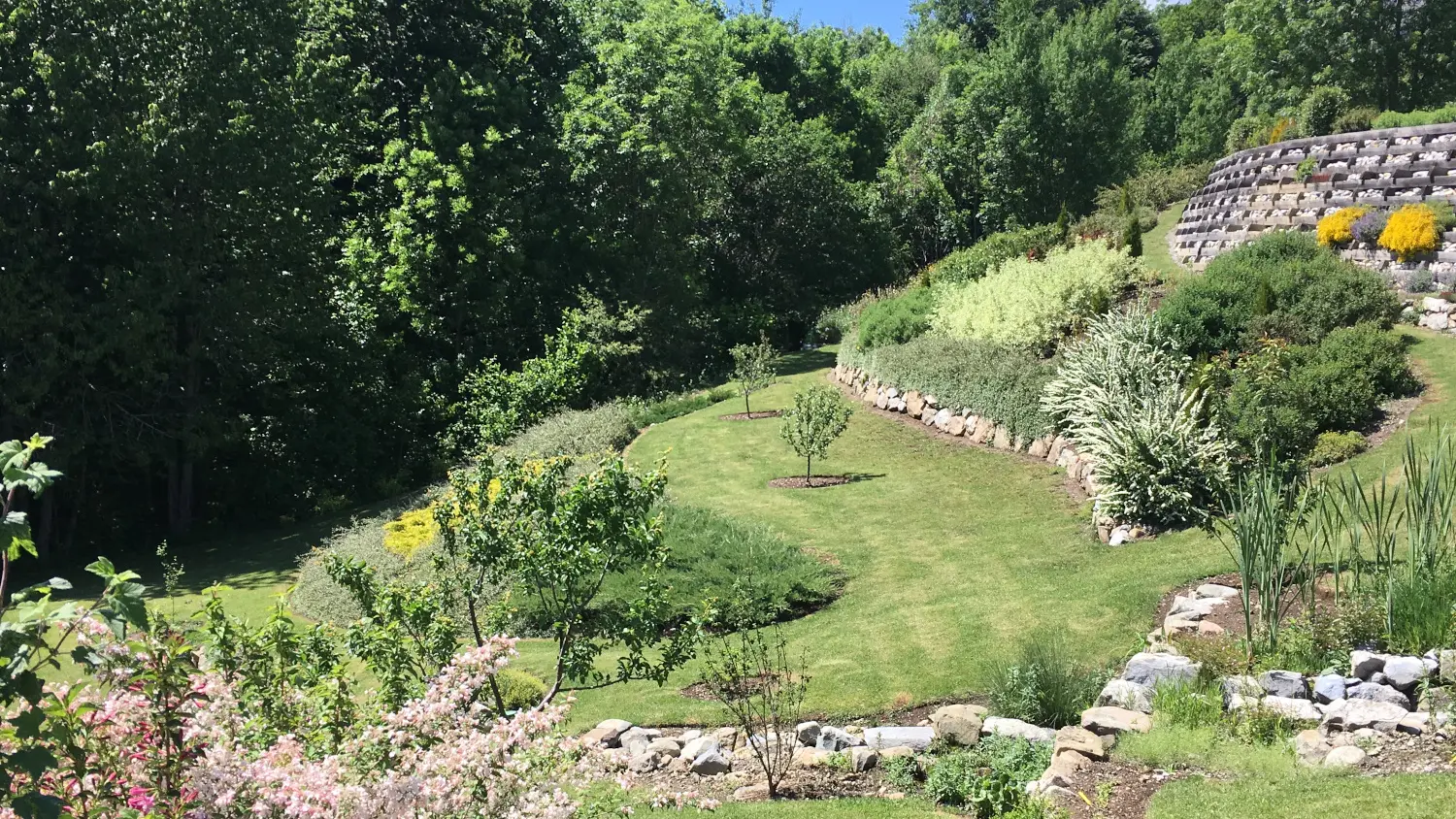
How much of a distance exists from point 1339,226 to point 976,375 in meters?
8.42

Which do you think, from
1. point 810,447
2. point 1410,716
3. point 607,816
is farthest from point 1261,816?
point 810,447

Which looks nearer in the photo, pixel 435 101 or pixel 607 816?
pixel 607 816

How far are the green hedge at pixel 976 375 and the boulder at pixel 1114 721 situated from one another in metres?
8.29

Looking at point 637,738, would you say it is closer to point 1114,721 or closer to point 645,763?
point 645,763

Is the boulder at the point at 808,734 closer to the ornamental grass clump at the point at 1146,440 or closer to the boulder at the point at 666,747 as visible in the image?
the boulder at the point at 666,747

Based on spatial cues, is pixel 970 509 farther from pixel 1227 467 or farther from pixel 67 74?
pixel 67 74

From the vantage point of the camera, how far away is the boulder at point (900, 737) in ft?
23.4

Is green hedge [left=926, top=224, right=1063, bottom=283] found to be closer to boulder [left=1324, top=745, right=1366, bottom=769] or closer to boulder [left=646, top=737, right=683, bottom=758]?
boulder [left=646, top=737, right=683, bottom=758]

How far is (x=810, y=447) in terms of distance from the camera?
603 inches

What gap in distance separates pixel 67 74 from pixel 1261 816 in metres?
18.8

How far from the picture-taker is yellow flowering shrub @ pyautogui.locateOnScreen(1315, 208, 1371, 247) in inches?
781

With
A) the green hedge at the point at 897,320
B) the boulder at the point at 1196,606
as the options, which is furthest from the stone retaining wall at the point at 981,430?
the boulder at the point at 1196,606

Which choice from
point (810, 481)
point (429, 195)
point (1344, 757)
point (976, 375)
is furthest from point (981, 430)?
point (429, 195)

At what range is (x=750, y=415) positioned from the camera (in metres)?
20.6
